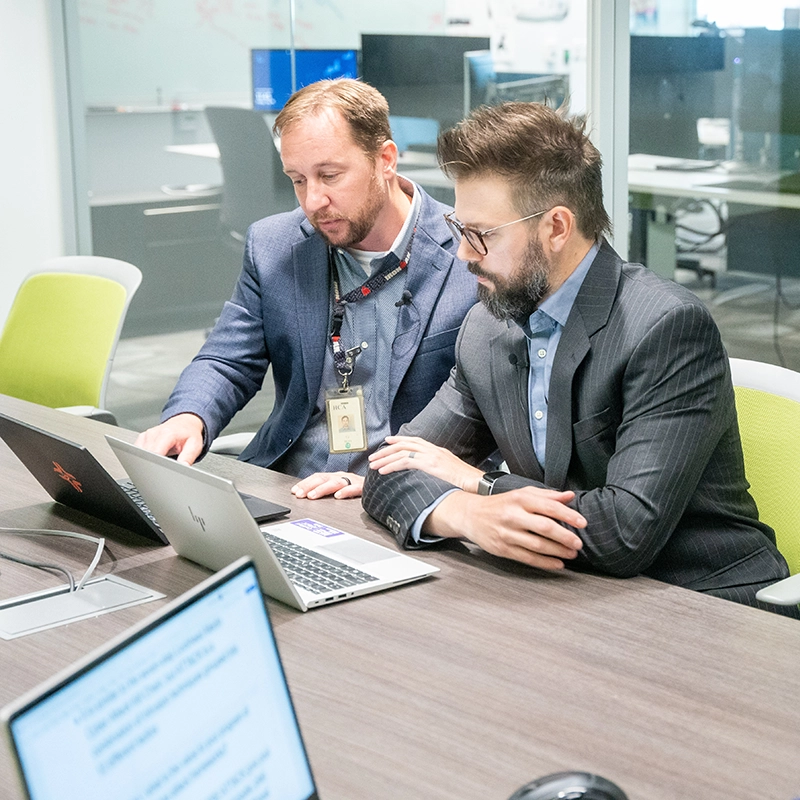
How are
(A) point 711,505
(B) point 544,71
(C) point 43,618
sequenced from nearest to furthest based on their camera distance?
(C) point 43,618, (A) point 711,505, (B) point 544,71

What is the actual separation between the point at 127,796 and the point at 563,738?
58cm

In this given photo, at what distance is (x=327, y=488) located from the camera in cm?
211

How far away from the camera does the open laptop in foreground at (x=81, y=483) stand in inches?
73.0

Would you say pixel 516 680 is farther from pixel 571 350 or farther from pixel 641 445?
pixel 571 350

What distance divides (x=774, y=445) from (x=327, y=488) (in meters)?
0.79

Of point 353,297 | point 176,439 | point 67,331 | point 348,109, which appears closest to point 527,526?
point 176,439

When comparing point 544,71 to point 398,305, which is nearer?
point 398,305

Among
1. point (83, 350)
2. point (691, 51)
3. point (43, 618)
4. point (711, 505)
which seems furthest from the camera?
point (691, 51)

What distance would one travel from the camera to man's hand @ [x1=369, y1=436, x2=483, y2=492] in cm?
197

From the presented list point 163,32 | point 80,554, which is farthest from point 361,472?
point 163,32

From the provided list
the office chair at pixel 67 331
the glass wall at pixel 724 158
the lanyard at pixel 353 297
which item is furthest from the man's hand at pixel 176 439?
the glass wall at pixel 724 158

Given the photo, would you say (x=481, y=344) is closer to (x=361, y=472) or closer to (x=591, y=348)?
(x=591, y=348)

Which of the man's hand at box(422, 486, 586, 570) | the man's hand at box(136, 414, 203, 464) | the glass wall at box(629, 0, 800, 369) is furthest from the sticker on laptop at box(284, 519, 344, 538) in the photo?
the glass wall at box(629, 0, 800, 369)

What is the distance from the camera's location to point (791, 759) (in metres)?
1.19
